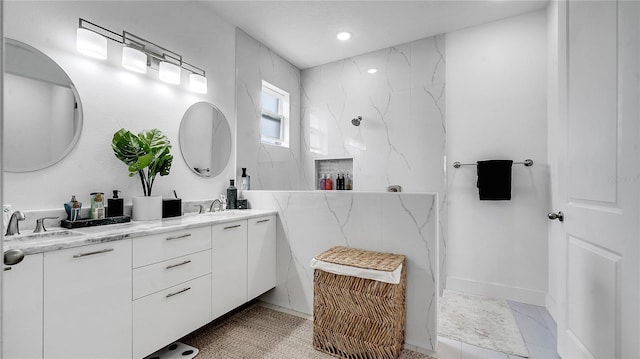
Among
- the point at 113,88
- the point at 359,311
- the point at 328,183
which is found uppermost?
the point at 113,88

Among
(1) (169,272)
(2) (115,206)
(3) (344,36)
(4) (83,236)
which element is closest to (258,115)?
(3) (344,36)

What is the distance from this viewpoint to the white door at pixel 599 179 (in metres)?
1.08

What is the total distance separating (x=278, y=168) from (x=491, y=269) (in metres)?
2.43

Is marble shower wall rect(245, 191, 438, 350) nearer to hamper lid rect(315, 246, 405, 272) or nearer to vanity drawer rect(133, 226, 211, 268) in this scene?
hamper lid rect(315, 246, 405, 272)

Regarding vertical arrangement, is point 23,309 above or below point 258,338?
above

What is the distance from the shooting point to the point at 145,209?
1.86 metres

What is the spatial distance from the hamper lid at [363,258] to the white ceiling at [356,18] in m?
2.06

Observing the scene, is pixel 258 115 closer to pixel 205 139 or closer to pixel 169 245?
pixel 205 139

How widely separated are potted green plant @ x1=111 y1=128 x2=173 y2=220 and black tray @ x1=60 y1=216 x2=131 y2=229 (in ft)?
0.35

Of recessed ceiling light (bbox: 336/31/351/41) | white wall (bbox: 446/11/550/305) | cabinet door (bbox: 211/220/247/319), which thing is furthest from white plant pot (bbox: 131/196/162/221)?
white wall (bbox: 446/11/550/305)

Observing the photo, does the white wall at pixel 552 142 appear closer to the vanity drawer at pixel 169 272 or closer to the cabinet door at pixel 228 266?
the cabinet door at pixel 228 266

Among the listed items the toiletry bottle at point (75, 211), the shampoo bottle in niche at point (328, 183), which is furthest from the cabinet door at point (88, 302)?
the shampoo bottle in niche at point (328, 183)

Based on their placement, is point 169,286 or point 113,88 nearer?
point 169,286

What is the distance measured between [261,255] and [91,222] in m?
1.11
